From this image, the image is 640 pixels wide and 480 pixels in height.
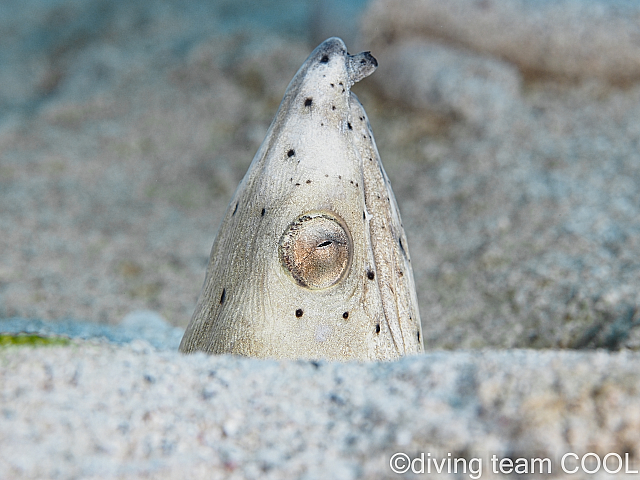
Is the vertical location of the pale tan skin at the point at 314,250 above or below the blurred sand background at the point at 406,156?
below

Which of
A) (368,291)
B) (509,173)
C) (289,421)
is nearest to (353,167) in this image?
(368,291)

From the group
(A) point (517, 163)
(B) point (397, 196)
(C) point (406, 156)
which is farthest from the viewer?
(C) point (406, 156)

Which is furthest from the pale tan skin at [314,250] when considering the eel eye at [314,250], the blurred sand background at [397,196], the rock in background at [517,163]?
the rock in background at [517,163]

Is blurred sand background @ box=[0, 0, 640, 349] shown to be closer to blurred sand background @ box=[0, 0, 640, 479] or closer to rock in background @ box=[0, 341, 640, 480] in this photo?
blurred sand background @ box=[0, 0, 640, 479]

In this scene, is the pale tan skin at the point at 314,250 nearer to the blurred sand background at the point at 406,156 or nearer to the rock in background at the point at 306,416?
the rock in background at the point at 306,416

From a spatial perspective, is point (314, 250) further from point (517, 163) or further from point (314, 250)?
point (517, 163)

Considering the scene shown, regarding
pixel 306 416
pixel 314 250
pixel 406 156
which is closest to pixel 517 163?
pixel 406 156

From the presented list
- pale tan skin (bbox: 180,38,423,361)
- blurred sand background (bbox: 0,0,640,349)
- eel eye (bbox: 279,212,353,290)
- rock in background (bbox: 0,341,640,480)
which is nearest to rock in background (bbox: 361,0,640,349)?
blurred sand background (bbox: 0,0,640,349)
